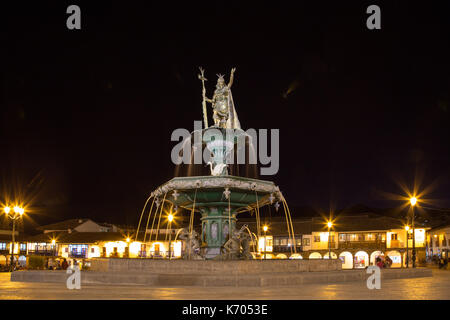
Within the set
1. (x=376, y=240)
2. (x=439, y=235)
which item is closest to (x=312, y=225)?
(x=376, y=240)

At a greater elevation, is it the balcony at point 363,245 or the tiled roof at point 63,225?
the tiled roof at point 63,225

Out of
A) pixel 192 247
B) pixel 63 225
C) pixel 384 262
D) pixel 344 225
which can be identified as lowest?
pixel 384 262

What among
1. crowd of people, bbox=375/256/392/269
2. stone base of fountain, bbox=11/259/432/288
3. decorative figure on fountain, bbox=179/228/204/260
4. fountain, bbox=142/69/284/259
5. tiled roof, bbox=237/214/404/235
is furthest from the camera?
tiled roof, bbox=237/214/404/235

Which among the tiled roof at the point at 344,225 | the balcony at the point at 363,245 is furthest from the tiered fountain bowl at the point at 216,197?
the tiled roof at the point at 344,225

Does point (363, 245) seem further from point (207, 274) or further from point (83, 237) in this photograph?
point (207, 274)

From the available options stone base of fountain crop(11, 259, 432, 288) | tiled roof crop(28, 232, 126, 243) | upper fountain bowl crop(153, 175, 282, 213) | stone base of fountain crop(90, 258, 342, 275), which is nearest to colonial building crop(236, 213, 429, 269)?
tiled roof crop(28, 232, 126, 243)

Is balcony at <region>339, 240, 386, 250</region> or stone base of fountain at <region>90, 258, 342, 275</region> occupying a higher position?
stone base of fountain at <region>90, 258, 342, 275</region>

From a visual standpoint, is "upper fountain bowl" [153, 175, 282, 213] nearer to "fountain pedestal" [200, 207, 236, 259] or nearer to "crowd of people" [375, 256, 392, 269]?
"fountain pedestal" [200, 207, 236, 259]

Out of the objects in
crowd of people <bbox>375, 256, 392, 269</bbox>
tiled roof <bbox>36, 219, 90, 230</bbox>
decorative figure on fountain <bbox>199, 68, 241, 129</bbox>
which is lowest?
crowd of people <bbox>375, 256, 392, 269</bbox>

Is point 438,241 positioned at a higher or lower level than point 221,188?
lower

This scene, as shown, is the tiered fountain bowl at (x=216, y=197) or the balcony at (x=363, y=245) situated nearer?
the tiered fountain bowl at (x=216, y=197)

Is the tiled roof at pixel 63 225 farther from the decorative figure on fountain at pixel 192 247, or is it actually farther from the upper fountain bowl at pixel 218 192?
the decorative figure on fountain at pixel 192 247

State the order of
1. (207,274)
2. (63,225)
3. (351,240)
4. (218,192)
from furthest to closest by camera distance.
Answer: (63,225) → (351,240) → (218,192) → (207,274)

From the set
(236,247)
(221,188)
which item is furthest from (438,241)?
(221,188)
